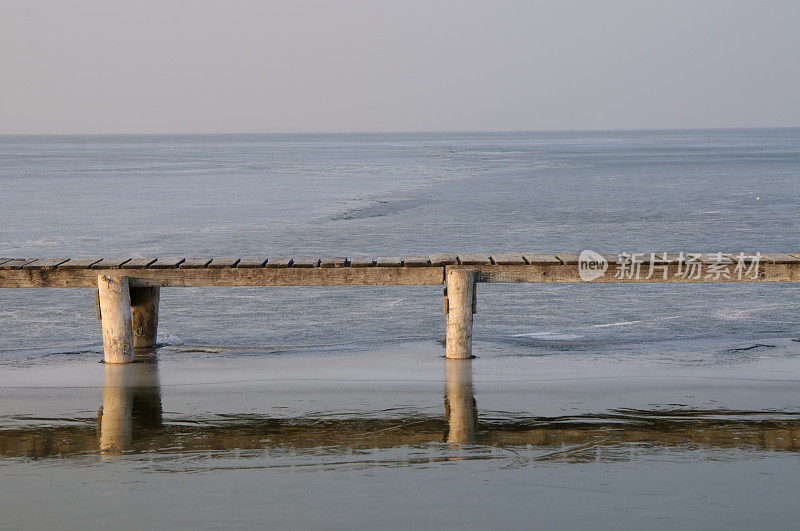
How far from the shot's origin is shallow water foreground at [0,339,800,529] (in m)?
5.20

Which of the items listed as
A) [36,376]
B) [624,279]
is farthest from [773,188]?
[36,376]

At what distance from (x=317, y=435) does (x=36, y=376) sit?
362 centimetres

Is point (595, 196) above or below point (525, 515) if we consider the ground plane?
above

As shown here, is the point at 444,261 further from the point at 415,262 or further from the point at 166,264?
the point at 166,264

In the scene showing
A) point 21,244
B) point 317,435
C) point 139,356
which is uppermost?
point 21,244

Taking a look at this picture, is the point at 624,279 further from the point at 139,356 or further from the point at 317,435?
the point at 139,356

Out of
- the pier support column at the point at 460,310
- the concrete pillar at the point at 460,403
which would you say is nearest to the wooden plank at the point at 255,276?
the pier support column at the point at 460,310

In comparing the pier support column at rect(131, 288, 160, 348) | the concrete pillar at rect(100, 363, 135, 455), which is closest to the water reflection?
the concrete pillar at rect(100, 363, 135, 455)

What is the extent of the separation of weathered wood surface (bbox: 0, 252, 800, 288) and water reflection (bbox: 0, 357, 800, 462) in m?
1.47

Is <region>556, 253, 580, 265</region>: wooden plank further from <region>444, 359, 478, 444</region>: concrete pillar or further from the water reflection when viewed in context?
the water reflection

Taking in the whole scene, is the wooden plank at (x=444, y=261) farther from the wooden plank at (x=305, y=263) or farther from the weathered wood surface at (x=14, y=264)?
the weathered wood surface at (x=14, y=264)

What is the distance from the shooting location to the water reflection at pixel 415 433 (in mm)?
6180

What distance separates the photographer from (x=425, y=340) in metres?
10.4

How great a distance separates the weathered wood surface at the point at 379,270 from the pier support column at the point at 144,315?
95 cm
